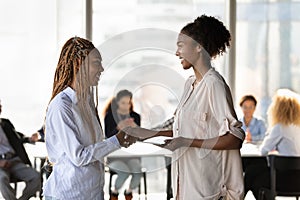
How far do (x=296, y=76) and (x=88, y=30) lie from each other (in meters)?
2.33

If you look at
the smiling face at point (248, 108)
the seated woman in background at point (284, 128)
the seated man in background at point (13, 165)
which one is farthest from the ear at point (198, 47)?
the smiling face at point (248, 108)

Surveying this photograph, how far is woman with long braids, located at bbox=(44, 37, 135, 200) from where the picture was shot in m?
2.11

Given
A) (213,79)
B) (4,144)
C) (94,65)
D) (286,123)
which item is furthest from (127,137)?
(4,144)

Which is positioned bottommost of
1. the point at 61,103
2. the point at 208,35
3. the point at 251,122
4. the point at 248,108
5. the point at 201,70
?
the point at 251,122

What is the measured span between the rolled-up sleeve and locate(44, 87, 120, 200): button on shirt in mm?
373

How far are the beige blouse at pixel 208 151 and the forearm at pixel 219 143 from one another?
0.02 m

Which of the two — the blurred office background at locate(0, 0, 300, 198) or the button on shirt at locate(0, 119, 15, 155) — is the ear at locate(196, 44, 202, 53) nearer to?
the button on shirt at locate(0, 119, 15, 155)

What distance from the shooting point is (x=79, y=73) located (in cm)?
218

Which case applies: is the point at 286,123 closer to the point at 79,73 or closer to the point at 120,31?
the point at 120,31

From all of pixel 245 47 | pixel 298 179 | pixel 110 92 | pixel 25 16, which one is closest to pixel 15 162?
pixel 25 16

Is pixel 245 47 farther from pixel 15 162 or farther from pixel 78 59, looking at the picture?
pixel 78 59

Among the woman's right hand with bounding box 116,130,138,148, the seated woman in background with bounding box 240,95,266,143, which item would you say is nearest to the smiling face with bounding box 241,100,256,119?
the seated woman in background with bounding box 240,95,266,143

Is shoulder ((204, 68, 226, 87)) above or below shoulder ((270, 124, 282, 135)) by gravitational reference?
above

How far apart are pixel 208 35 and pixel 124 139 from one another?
492 millimetres
